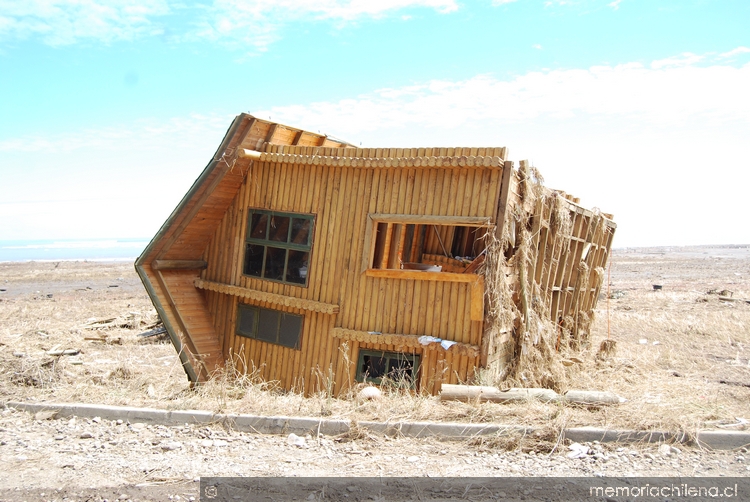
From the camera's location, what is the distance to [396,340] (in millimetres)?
8938

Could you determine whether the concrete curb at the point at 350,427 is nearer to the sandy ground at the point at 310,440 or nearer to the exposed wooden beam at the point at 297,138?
the sandy ground at the point at 310,440

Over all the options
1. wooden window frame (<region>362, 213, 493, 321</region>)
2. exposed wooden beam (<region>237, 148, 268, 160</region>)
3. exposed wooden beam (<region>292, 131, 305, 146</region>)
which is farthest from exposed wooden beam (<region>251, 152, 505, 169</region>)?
wooden window frame (<region>362, 213, 493, 321</region>)

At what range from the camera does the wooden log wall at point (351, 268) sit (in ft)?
28.4

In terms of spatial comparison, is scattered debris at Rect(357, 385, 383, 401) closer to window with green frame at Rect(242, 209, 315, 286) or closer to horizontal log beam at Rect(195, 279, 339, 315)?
horizontal log beam at Rect(195, 279, 339, 315)

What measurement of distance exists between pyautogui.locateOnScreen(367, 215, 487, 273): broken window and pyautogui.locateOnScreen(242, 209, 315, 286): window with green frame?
1.26 m

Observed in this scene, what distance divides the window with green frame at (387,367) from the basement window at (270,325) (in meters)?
1.31

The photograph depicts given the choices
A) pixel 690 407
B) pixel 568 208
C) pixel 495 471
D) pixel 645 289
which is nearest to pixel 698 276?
pixel 645 289

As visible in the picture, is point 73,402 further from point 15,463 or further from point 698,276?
point 698,276

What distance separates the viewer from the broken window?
1005 cm

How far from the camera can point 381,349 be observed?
930 cm

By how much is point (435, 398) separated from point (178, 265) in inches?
229

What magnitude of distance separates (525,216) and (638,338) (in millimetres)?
8515

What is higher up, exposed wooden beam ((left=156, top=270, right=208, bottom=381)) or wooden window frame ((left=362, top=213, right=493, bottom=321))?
wooden window frame ((left=362, top=213, right=493, bottom=321))

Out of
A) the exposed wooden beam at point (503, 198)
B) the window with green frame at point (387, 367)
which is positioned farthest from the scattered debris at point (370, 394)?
the exposed wooden beam at point (503, 198)
